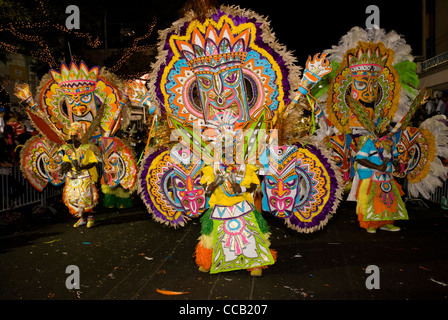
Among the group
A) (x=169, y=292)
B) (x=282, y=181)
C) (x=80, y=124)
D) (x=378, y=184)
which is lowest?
(x=169, y=292)

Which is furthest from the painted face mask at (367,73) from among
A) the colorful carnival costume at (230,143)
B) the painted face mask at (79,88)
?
the painted face mask at (79,88)

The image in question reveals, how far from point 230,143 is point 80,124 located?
3.37 metres

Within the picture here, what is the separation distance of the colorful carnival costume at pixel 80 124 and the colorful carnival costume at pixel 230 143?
2.31 meters

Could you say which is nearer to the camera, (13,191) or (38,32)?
(13,191)

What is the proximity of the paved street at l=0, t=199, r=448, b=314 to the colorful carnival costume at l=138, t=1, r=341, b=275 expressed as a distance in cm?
35

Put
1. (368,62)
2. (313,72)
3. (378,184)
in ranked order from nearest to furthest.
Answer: (313,72) → (378,184) → (368,62)

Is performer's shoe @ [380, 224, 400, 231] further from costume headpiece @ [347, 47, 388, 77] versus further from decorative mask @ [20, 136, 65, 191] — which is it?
decorative mask @ [20, 136, 65, 191]

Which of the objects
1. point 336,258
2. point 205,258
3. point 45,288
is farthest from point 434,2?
point 45,288

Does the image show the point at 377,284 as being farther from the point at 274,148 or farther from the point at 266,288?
the point at 274,148

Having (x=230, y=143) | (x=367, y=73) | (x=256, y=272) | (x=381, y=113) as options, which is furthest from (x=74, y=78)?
(x=381, y=113)

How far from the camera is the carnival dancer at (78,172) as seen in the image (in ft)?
18.4

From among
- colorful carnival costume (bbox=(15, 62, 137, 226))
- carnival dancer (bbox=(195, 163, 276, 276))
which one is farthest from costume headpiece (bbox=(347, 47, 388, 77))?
colorful carnival costume (bbox=(15, 62, 137, 226))

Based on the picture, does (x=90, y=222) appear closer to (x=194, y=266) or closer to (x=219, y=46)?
(x=194, y=266)

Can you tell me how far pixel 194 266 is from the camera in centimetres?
403
